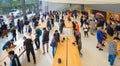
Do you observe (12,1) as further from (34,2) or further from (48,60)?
(48,60)

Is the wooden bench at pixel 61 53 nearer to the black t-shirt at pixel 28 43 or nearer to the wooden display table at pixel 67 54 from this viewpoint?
the wooden display table at pixel 67 54

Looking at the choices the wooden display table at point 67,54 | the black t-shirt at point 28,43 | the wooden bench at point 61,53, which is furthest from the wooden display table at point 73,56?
the black t-shirt at point 28,43

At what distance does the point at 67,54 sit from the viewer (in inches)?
385

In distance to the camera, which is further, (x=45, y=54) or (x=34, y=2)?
(x=34, y=2)

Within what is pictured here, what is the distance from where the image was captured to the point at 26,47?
36.4 feet

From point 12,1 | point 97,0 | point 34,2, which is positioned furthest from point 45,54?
point 34,2

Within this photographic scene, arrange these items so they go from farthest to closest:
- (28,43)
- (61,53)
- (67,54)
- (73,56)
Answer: (28,43) < (61,53) < (67,54) < (73,56)

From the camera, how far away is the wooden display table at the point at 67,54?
27.7ft

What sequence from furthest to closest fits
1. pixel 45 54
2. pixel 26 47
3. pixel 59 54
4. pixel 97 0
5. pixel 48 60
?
pixel 45 54 → pixel 48 60 → pixel 26 47 → pixel 59 54 → pixel 97 0

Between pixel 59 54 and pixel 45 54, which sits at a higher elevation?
pixel 59 54

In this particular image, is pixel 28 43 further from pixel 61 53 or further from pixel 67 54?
pixel 67 54

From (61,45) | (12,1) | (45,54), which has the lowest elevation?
(45,54)

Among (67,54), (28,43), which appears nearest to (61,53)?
(67,54)

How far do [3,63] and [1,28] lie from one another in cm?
969
